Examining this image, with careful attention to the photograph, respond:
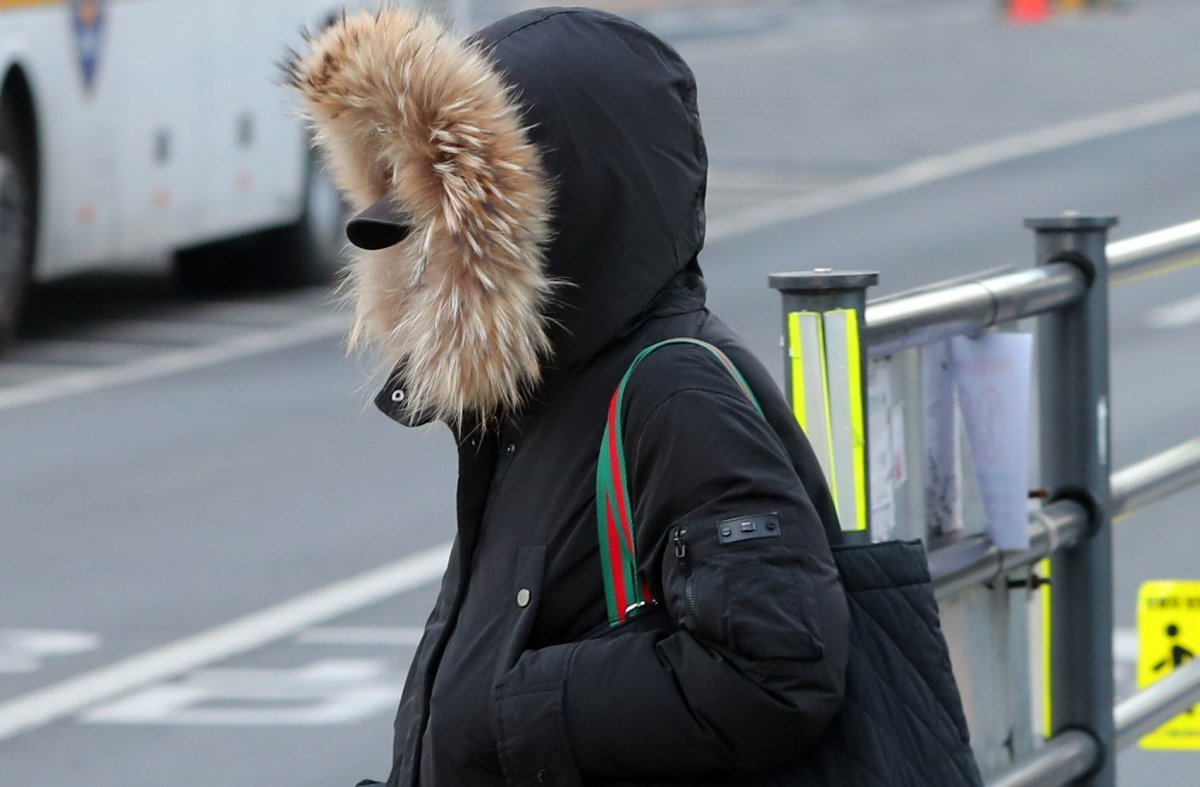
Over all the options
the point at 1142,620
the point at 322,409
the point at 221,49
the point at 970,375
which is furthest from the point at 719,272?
the point at 970,375

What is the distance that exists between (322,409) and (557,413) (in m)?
8.23

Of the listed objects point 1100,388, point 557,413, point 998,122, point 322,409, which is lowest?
point 998,122

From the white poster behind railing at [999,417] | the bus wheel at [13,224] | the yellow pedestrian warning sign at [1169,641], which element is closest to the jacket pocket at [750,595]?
the white poster behind railing at [999,417]

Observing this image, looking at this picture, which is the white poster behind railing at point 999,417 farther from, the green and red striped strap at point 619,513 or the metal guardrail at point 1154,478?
the green and red striped strap at point 619,513

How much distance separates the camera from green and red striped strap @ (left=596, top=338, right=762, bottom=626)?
2115 millimetres

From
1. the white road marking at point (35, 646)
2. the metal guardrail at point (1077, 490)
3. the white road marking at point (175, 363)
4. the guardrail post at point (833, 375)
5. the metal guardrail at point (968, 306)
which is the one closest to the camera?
the guardrail post at point (833, 375)

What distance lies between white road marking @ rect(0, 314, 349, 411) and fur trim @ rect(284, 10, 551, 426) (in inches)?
337

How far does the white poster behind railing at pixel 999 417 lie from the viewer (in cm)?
312

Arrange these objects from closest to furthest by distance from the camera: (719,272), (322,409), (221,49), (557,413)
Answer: (557,413)
(322,409)
(221,49)
(719,272)

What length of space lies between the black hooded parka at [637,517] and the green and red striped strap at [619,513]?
0.01m

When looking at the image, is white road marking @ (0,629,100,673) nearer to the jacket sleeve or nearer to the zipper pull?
the jacket sleeve

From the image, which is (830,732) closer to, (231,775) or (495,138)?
(495,138)

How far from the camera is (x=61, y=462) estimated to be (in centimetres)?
919

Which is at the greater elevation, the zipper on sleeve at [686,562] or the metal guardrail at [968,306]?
the zipper on sleeve at [686,562]
